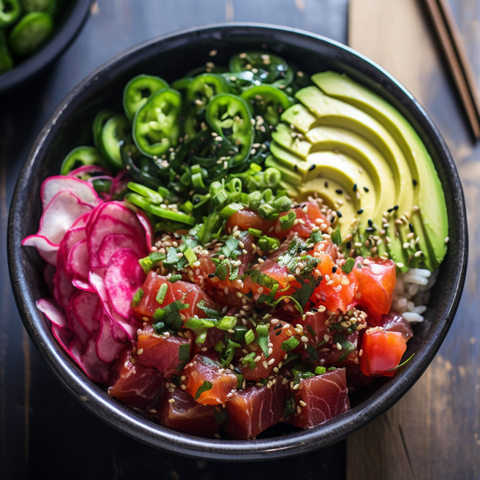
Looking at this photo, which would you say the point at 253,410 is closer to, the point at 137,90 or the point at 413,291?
the point at 413,291

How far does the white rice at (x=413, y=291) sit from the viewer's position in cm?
225

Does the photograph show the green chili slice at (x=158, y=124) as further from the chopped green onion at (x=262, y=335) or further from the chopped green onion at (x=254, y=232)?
the chopped green onion at (x=262, y=335)

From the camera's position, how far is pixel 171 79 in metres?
2.71

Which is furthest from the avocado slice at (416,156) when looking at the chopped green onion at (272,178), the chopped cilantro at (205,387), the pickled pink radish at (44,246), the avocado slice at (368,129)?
the pickled pink radish at (44,246)

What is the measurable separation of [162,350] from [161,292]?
0.25 meters

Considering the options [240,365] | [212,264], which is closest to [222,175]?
[212,264]

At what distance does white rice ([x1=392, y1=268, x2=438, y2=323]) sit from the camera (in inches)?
88.7

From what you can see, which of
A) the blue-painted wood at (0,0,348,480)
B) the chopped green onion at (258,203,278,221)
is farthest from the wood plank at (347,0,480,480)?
the chopped green onion at (258,203,278,221)

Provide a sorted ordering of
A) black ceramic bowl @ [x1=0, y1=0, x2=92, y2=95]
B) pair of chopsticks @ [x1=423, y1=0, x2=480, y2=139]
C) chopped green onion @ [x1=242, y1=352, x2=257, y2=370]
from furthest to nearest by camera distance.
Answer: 1. pair of chopsticks @ [x1=423, y1=0, x2=480, y2=139]
2. black ceramic bowl @ [x1=0, y1=0, x2=92, y2=95]
3. chopped green onion @ [x1=242, y1=352, x2=257, y2=370]

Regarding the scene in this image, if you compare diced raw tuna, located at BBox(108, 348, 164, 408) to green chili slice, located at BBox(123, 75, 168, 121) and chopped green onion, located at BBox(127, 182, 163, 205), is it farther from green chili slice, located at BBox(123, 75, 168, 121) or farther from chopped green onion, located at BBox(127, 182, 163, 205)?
green chili slice, located at BBox(123, 75, 168, 121)

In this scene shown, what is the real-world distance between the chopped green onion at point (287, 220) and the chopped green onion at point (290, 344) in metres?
0.51

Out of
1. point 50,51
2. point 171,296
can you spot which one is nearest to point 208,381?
point 171,296

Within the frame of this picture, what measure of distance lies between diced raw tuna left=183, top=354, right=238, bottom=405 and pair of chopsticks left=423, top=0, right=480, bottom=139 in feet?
6.88

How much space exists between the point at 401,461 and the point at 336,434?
2.73 ft
